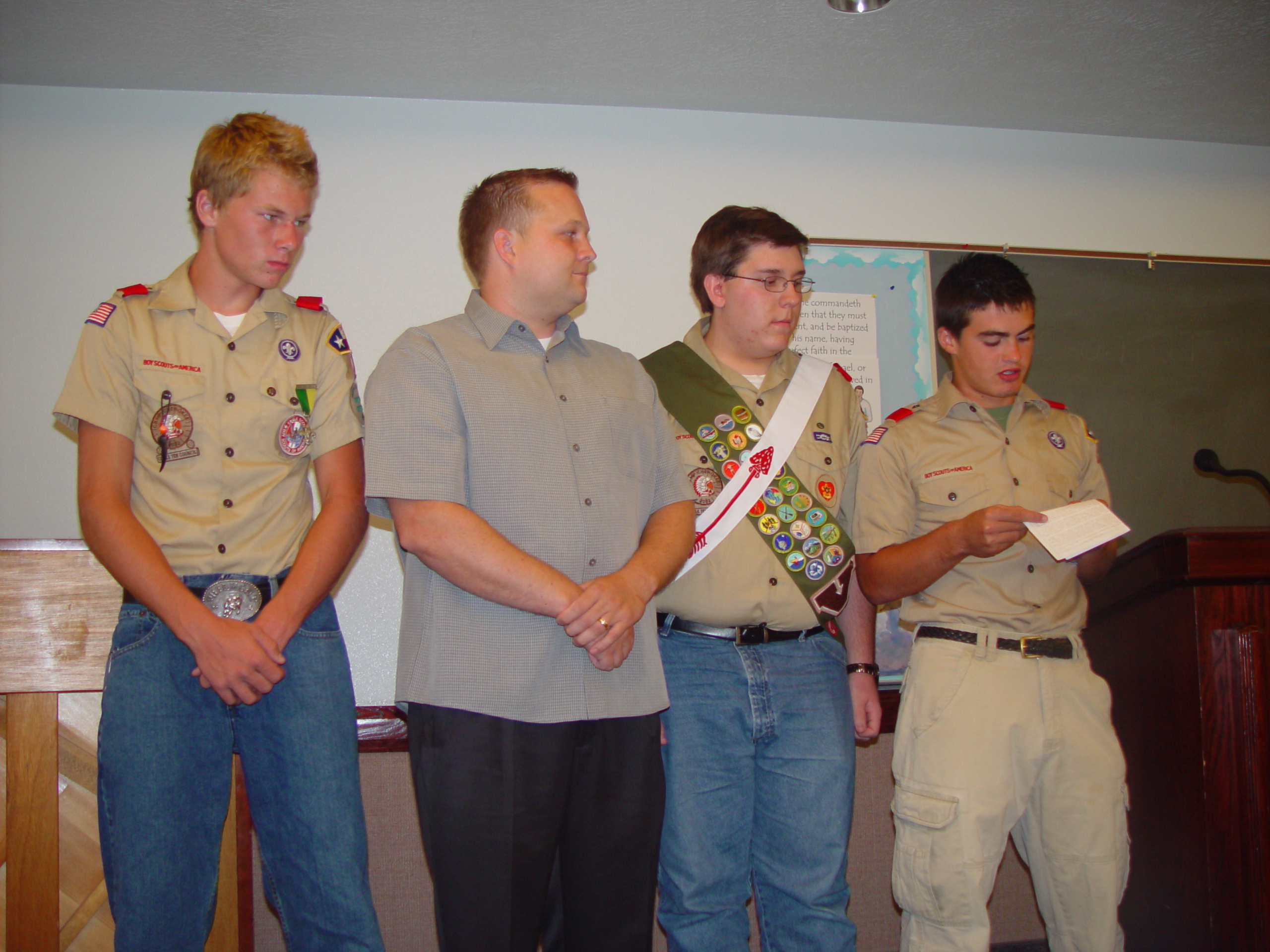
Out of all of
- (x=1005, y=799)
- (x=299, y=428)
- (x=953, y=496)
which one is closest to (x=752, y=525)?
(x=953, y=496)

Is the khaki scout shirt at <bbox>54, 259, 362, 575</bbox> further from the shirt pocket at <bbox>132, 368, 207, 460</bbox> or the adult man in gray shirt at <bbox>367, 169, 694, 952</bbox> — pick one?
→ the adult man in gray shirt at <bbox>367, 169, 694, 952</bbox>

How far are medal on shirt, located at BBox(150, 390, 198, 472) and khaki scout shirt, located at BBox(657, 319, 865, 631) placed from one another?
0.95 meters

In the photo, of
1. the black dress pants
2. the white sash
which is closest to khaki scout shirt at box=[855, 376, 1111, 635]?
the white sash

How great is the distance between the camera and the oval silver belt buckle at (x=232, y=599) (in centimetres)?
156

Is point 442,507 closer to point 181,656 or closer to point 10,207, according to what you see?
A: point 181,656

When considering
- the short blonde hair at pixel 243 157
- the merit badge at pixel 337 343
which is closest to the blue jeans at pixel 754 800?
the merit badge at pixel 337 343

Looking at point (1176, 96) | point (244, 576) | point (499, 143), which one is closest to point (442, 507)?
point (244, 576)

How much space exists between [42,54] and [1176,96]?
3.39 metres

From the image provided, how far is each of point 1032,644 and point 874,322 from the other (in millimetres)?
1288

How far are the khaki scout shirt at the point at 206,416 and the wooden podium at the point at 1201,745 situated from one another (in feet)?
5.96

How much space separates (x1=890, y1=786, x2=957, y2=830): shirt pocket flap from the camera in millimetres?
1837

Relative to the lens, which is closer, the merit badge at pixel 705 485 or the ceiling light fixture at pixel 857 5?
the merit badge at pixel 705 485

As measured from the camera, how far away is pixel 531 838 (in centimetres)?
143

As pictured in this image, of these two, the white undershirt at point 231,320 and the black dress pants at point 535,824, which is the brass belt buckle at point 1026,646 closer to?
the black dress pants at point 535,824
